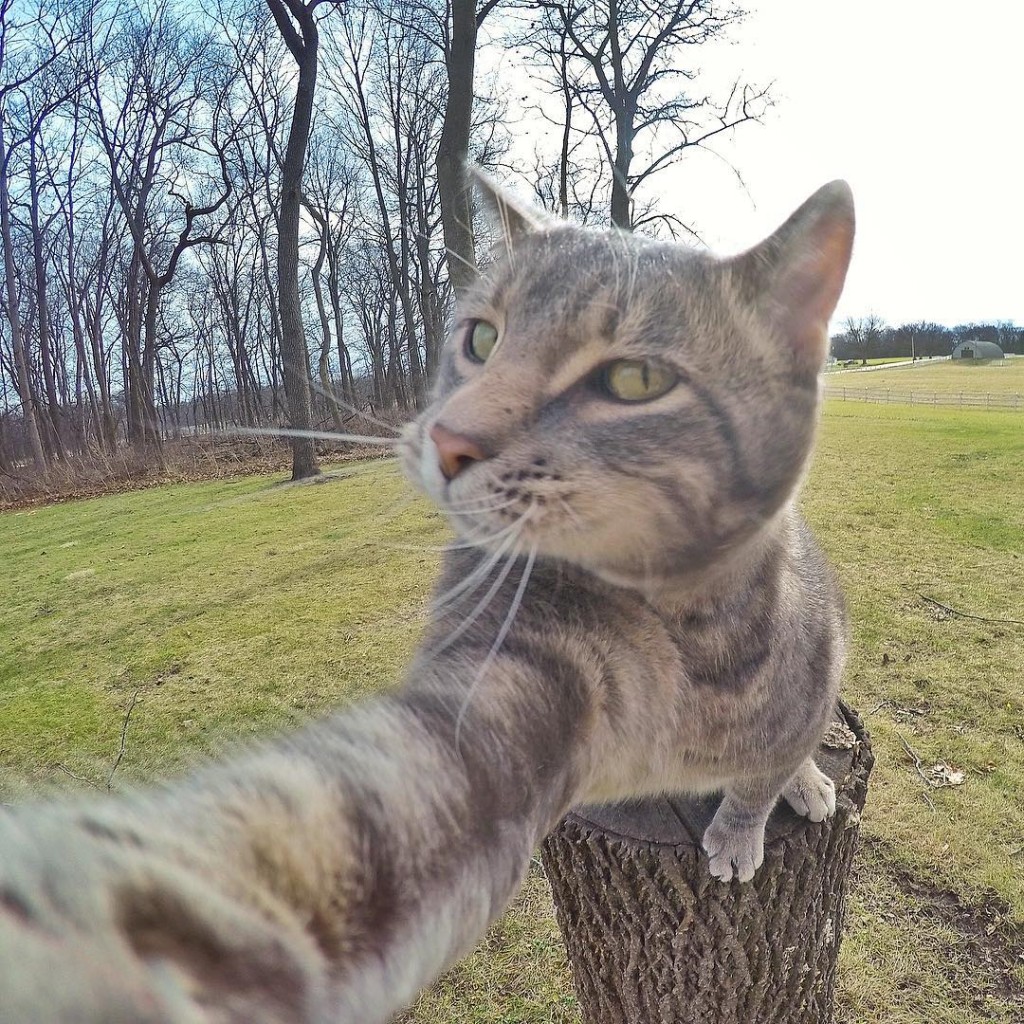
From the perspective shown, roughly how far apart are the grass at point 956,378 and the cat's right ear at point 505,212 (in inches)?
623

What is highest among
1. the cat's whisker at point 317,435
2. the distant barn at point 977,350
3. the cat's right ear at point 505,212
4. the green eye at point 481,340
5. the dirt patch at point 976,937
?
the distant barn at point 977,350

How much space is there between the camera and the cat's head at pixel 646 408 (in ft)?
3.08

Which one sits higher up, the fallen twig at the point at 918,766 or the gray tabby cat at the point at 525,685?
the gray tabby cat at the point at 525,685

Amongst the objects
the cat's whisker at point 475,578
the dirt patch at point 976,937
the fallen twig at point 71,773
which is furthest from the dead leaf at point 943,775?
the fallen twig at point 71,773

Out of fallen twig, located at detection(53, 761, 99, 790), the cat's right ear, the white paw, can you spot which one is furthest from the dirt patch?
fallen twig, located at detection(53, 761, 99, 790)

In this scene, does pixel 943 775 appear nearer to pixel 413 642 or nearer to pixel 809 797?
pixel 809 797

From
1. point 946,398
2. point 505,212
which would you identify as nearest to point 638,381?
point 505,212

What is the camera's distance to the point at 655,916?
5.14 ft

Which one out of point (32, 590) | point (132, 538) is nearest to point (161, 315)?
point (132, 538)

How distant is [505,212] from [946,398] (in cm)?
2116

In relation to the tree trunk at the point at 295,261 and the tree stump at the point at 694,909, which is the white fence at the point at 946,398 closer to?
the tree trunk at the point at 295,261

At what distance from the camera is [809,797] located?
160cm

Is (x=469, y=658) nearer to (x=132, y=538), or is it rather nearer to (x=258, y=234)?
(x=132, y=538)

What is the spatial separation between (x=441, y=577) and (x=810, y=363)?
32.1 inches
